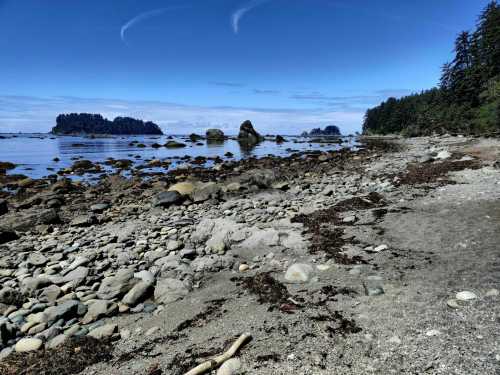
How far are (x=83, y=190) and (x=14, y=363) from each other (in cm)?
1771

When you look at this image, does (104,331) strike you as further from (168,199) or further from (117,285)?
(168,199)

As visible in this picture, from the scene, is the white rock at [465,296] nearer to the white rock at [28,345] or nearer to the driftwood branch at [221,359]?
the driftwood branch at [221,359]

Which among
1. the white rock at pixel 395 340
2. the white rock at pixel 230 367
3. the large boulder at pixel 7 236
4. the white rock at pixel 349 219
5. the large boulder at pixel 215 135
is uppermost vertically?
the large boulder at pixel 215 135

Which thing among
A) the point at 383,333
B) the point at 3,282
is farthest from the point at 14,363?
the point at 383,333

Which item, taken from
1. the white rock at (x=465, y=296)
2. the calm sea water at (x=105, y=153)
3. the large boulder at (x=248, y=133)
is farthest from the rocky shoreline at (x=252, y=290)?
the large boulder at (x=248, y=133)

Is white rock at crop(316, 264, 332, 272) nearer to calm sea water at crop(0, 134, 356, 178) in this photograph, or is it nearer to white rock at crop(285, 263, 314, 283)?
white rock at crop(285, 263, 314, 283)

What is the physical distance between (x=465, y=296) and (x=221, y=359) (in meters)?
3.61

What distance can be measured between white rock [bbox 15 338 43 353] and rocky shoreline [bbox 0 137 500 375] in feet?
0.09

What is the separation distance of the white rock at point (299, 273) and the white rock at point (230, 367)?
2494 mm

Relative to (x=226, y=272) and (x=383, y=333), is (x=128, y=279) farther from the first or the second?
(x=383, y=333)

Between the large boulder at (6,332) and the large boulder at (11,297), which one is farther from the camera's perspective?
the large boulder at (11,297)

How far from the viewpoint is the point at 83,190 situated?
2000cm

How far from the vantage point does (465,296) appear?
13.9 ft

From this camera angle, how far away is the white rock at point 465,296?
4191 millimetres
